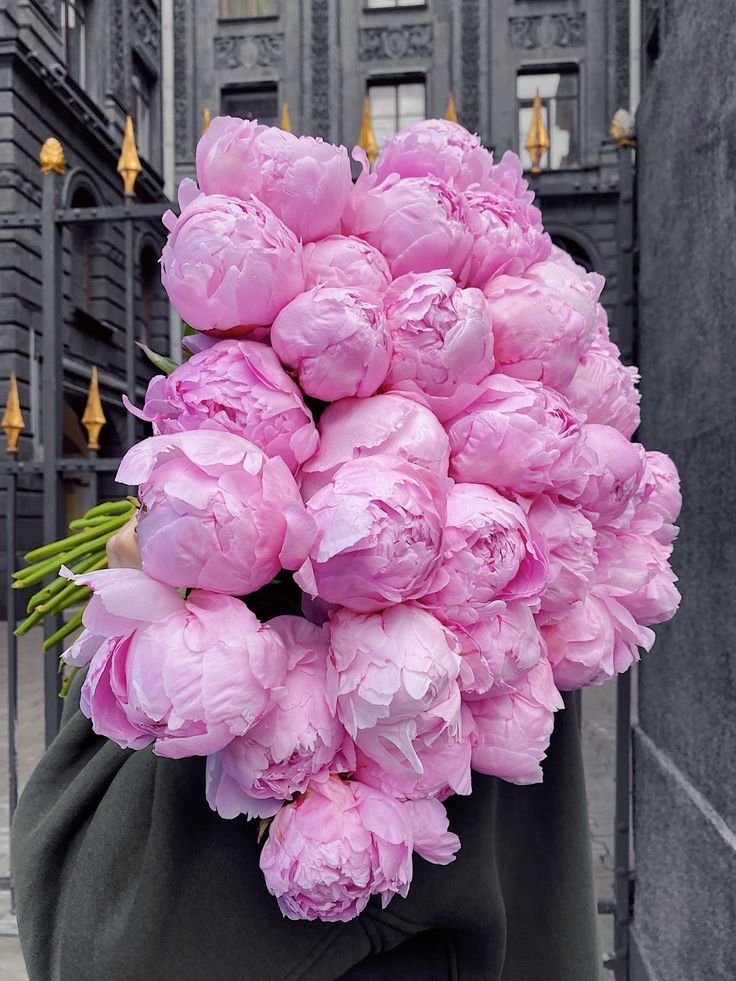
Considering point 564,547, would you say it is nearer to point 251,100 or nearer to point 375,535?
point 375,535

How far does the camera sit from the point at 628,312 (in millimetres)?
2107

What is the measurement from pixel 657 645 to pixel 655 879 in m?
0.52

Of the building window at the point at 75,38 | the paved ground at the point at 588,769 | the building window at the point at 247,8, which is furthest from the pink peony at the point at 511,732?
the building window at the point at 247,8

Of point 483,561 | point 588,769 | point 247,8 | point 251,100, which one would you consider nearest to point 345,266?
point 483,561

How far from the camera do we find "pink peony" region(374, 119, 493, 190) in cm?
77

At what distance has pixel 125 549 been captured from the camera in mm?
956

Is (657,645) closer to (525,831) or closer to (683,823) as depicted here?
(683,823)

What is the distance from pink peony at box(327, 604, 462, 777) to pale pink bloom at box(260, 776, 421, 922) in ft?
0.13

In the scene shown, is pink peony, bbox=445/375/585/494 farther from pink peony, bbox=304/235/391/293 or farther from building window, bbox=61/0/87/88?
building window, bbox=61/0/87/88

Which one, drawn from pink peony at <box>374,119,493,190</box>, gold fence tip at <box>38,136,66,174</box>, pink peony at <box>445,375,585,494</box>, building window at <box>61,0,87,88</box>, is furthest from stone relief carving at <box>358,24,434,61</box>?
pink peony at <box>445,375,585,494</box>

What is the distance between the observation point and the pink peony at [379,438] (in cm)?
61

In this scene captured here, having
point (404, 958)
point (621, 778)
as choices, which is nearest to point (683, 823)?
point (621, 778)

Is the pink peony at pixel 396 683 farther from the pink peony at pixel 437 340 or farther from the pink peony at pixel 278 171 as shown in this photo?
the pink peony at pixel 278 171

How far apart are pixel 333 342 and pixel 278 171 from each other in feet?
0.58
